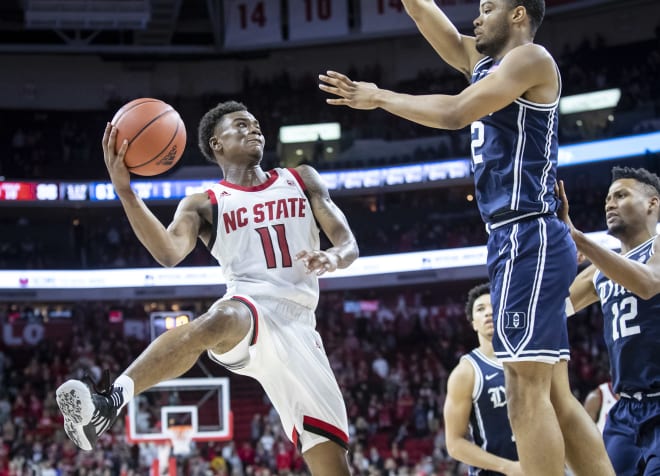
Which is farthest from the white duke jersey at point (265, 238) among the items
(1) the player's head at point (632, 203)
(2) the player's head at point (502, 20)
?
(1) the player's head at point (632, 203)

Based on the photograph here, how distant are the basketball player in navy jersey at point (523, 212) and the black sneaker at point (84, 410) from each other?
1.61m

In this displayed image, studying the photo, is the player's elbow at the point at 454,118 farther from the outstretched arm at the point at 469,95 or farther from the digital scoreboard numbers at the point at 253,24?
the digital scoreboard numbers at the point at 253,24

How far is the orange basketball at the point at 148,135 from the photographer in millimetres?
4668

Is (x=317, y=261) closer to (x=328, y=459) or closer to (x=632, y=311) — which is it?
(x=328, y=459)

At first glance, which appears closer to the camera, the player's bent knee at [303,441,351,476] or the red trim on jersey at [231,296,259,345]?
the red trim on jersey at [231,296,259,345]

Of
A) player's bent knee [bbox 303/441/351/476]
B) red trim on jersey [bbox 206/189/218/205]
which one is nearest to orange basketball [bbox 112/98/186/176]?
red trim on jersey [bbox 206/189/218/205]

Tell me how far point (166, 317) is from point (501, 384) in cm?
660

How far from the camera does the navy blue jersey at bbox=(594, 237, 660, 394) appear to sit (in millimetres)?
4738

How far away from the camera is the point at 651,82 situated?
73.5 ft

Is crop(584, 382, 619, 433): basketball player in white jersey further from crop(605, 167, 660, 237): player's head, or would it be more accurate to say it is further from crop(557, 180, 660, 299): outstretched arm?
crop(557, 180, 660, 299): outstretched arm

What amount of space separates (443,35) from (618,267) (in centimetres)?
146

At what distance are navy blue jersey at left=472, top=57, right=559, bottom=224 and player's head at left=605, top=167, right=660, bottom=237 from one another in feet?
3.13

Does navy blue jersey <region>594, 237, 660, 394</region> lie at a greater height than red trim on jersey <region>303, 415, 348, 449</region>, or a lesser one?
greater

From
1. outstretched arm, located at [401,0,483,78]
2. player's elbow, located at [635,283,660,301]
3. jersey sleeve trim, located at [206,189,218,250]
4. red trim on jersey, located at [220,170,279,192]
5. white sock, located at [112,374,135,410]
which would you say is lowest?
white sock, located at [112,374,135,410]
